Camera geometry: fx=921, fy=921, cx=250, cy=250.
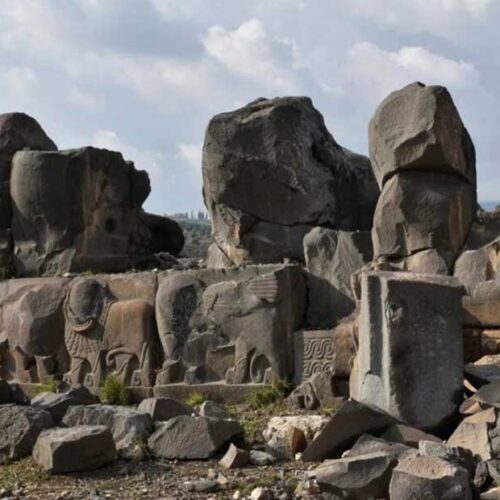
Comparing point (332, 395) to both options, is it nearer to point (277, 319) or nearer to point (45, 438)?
point (277, 319)

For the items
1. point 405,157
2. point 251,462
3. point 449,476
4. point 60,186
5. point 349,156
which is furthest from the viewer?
point 349,156

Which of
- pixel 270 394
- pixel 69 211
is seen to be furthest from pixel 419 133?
pixel 69 211

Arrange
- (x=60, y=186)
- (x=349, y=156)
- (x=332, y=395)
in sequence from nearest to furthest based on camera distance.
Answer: (x=332, y=395) → (x=60, y=186) → (x=349, y=156)

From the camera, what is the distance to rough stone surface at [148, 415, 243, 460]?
5574 mm

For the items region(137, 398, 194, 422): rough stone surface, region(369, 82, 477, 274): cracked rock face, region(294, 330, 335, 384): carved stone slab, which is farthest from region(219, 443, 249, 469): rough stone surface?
region(369, 82, 477, 274): cracked rock face

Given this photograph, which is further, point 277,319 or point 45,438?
point 277,319

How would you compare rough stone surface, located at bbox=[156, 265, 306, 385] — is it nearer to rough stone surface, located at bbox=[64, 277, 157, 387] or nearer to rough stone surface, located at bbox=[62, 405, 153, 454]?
rough stone surface, located at bbox=[64, 277, 157, 387]

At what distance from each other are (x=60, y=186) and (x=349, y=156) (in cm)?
367

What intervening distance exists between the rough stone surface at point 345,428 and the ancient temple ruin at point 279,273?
1 centimetres

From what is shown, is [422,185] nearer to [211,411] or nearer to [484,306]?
[484,306]

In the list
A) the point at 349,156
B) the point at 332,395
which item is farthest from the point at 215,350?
the point at 349,156

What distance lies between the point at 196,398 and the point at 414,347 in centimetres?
317

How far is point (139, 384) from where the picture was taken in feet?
29.2

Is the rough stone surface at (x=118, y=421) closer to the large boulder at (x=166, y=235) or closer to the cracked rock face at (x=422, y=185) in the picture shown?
the cracked rock face at (x=422, y=185)
